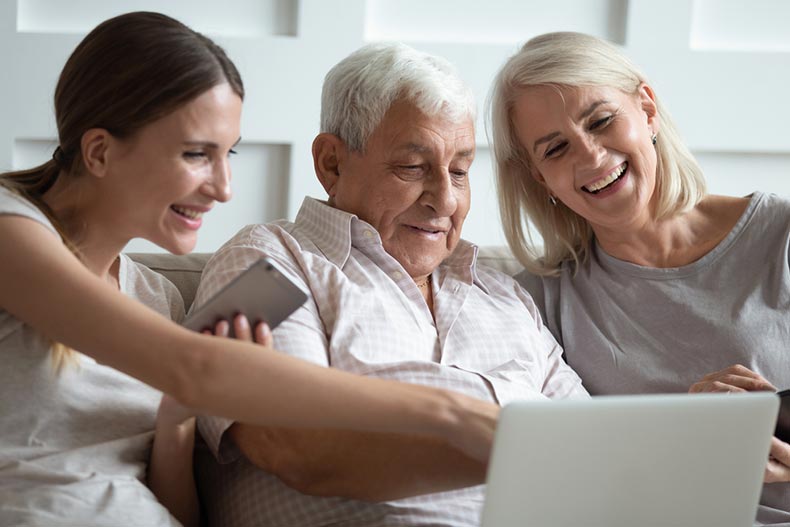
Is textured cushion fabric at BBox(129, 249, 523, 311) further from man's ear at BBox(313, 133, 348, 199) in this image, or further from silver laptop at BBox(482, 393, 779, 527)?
silver laptop at BBox(482, 393, 779, 527)

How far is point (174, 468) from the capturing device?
1.56m

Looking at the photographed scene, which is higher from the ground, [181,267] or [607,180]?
[607,180]

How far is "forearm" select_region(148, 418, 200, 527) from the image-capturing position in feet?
5.01

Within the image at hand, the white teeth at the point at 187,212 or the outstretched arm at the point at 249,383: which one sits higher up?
the white teeth at the point at 187,212

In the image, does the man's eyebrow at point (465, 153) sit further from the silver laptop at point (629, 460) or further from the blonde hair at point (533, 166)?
the silver laptop at point (629, 460)

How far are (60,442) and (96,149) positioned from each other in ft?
1.36

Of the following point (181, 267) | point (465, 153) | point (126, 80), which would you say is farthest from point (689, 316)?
point (126, 80)

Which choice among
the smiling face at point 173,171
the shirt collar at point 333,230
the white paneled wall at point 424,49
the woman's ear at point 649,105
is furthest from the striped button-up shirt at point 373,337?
the white paneled wall at point 424,49

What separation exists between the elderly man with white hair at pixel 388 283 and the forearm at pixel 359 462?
0.08 ft

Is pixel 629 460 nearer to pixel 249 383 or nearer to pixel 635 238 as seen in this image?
pixel 249 383

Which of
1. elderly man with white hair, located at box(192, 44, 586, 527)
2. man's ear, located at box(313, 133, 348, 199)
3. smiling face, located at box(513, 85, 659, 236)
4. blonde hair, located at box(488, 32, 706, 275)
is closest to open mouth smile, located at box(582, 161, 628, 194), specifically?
smiling face, located at box(513, 85, 659, 236)

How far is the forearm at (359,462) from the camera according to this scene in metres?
1.39

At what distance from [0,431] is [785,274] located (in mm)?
1400

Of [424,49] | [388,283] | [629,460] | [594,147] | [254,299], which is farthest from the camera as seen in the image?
[424,49]
